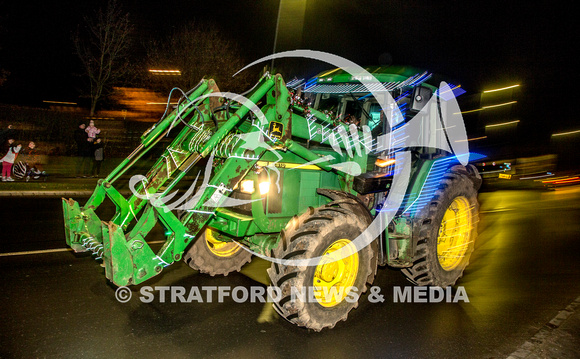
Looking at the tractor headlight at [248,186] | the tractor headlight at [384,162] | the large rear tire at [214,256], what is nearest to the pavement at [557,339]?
the tractor headlight at [384,162]

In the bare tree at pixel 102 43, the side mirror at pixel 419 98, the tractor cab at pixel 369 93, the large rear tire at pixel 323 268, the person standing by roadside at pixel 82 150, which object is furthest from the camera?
the bare tree at pixel 102 43

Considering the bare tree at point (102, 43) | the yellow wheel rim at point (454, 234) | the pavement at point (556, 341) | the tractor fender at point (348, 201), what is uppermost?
the bare tree at point (102, 43)

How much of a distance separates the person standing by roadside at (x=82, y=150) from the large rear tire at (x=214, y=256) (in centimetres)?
1313

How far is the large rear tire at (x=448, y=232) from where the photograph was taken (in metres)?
5.26

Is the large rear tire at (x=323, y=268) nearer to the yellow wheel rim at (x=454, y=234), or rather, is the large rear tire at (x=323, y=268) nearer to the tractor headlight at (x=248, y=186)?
the tractor headlight at (x=248, y=186)

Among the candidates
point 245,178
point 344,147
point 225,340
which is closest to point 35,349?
point 225,340

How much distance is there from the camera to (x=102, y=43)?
23469 mm

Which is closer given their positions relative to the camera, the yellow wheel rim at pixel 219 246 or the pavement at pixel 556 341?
the pavement at pixel 556 341

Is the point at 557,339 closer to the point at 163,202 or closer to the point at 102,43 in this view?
the point at 163,202

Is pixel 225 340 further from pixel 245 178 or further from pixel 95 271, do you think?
pixel 95 271

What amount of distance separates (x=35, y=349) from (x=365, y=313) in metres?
3.52

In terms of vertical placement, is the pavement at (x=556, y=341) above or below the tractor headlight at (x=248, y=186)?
below

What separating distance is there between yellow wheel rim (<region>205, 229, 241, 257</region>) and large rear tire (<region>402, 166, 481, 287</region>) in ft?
8.05

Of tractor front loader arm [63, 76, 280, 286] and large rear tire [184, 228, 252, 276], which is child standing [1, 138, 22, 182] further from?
tractor front loader arm [63, 76, 280, 286]
